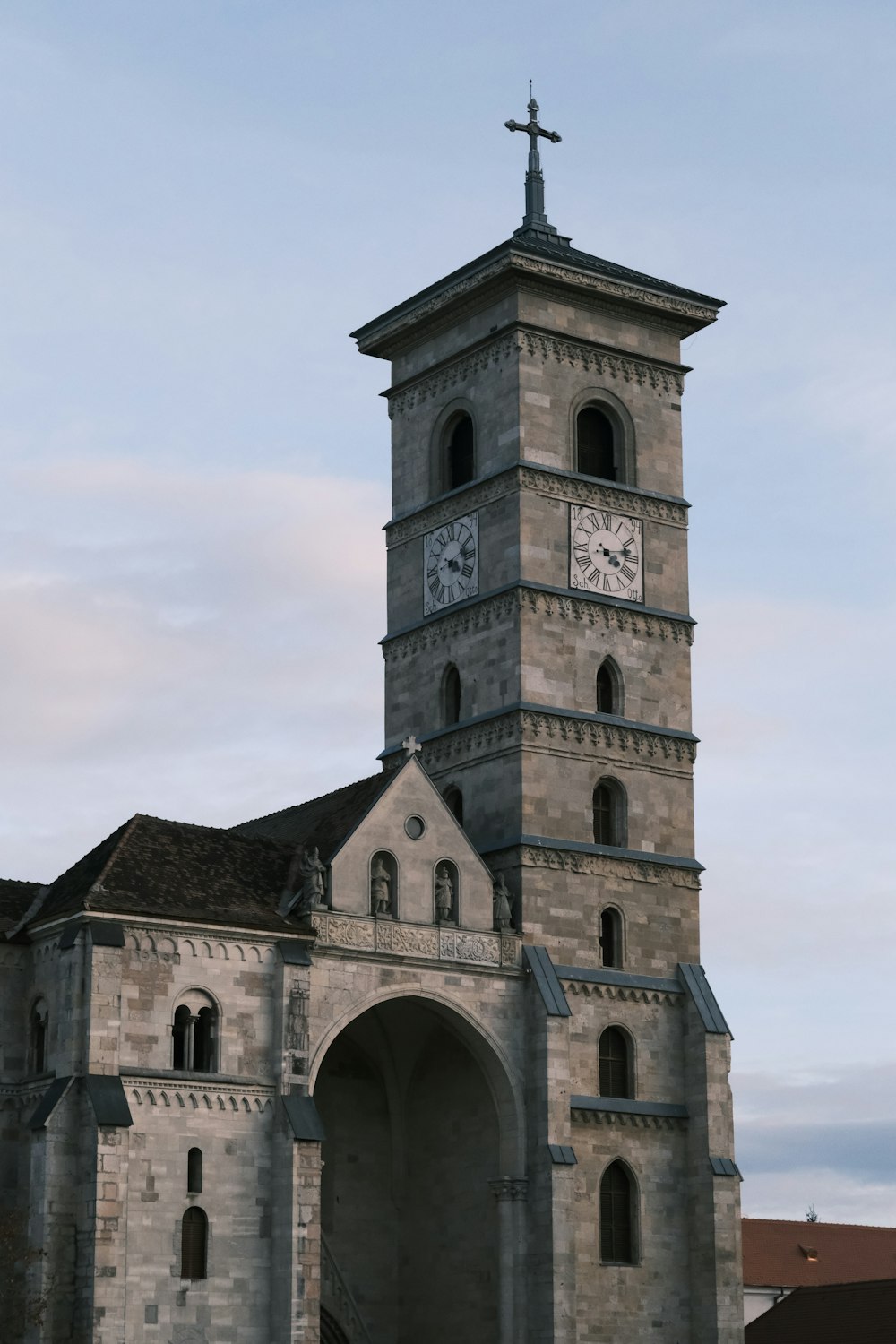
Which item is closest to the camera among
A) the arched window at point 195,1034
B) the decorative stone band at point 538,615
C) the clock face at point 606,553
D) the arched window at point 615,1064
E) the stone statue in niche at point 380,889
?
the arched window at point 195,1034

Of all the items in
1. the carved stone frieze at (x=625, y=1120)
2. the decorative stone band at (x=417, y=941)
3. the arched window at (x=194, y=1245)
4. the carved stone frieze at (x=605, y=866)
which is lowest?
the arched window at (x=194, y=1245)

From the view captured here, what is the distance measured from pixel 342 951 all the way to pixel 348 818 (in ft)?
16.0

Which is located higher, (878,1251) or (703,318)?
(703,318)

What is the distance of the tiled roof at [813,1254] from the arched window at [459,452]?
30.8m

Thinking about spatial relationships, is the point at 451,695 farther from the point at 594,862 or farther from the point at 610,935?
the point at 610,935

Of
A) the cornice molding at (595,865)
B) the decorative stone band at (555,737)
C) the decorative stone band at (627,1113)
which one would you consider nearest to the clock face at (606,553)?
the decorative stone band at (555,737)

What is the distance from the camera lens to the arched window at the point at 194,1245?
48562 millimetres

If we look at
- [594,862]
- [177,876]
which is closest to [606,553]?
[594,862]

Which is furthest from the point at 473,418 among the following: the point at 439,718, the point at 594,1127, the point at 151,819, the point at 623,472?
the point at 594,1127

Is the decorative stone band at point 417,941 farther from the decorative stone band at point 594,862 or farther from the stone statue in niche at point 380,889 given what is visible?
the decorative stone band at point 594,862

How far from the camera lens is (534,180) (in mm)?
66688

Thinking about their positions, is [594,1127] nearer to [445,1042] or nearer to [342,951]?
[445,1042]

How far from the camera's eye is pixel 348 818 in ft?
186

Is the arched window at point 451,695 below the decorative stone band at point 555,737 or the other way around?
the other way around
